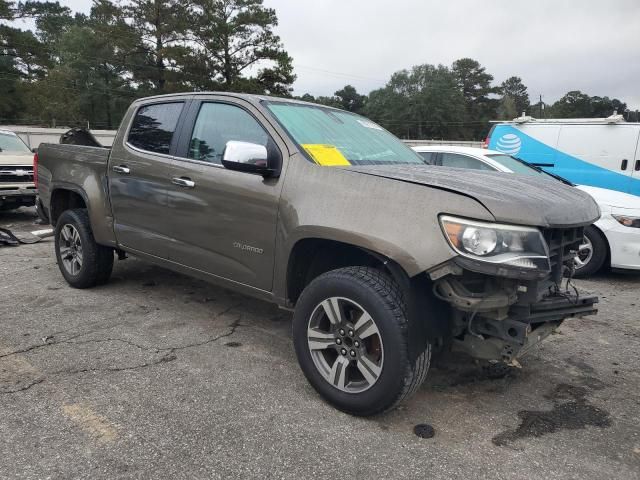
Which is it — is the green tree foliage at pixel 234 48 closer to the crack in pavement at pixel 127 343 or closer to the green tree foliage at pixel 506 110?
the crack in pavement at pixel 127 343

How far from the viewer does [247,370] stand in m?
3.32

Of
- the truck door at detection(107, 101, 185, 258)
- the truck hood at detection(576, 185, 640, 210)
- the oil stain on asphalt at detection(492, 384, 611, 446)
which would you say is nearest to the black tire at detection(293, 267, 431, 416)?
the oil stain on asphalt at detection(492, 384, 611, 446)

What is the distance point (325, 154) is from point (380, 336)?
1225 millimetres

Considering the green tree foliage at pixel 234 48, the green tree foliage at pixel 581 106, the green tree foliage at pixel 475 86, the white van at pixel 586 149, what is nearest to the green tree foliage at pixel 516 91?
the green tree foliage at pixel 475 86

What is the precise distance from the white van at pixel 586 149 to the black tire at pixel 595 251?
2.73 m

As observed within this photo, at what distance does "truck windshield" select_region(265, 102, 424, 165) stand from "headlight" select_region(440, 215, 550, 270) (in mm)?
1032

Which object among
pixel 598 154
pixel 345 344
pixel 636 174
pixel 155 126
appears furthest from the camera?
pixel 598 154

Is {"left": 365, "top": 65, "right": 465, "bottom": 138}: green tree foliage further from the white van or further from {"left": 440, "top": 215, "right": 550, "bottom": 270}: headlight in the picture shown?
{"left": 440, "top": 215, "right": 550, "bottom": 270}: headlight

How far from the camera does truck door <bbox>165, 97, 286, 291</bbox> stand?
10.5 feet

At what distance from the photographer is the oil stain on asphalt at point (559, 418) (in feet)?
8.79

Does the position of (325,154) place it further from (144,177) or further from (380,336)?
(144,177)

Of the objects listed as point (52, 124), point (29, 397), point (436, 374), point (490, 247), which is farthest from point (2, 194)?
point (52, 124)

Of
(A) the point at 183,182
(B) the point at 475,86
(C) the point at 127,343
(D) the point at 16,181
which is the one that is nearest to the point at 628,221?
(A) the point at 183,182

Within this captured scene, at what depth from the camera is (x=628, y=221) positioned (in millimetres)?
5785
